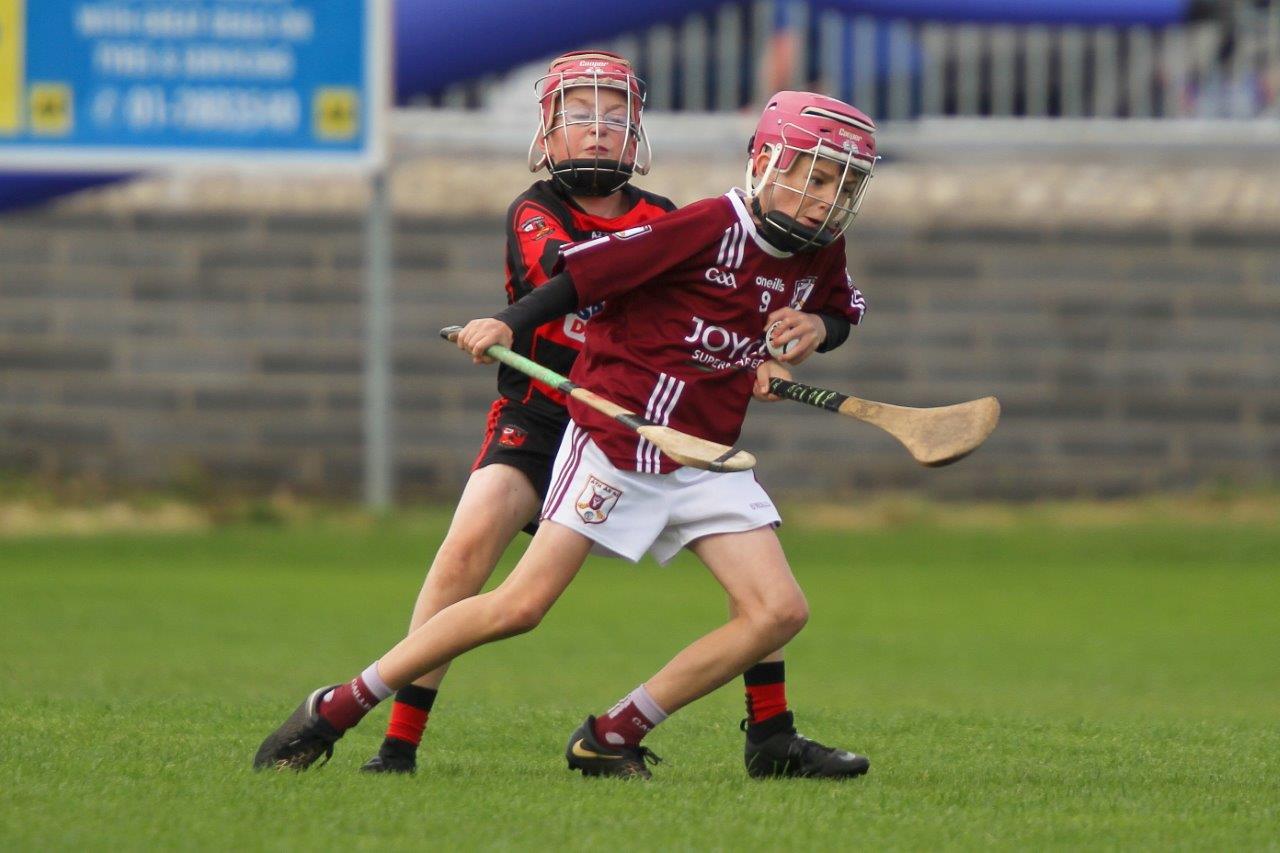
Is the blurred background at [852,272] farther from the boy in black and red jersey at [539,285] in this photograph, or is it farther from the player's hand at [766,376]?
the player's hand at [766,376]

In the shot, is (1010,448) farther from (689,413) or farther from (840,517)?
(689,413)

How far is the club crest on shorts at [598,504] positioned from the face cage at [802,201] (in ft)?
2.36

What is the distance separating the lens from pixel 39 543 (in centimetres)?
1223

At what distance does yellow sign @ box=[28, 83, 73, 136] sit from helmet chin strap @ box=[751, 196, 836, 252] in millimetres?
8536

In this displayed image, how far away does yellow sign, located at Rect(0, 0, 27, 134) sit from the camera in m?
12.0

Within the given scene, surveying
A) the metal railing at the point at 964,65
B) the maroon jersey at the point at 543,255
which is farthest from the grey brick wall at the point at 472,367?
the maroon jersey at the point at 543,255

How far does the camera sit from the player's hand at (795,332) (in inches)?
185

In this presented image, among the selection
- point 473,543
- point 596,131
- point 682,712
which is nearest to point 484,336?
point 473,543

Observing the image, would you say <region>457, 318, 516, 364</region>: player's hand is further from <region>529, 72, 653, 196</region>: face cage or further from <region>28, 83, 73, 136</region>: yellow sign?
<region>28, 83, 73, 136</region>: yellow sign

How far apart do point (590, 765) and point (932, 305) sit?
8.97 meters

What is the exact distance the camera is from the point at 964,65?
1348cm

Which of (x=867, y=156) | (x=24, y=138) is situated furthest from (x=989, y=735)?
(x=24, y=138)

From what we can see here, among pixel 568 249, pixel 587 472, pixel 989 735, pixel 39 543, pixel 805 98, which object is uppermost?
pixel 805 98

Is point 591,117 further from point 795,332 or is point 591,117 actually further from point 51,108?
point 51,108
